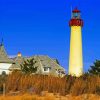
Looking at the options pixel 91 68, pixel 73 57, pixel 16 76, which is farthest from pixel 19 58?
pixel 16 76

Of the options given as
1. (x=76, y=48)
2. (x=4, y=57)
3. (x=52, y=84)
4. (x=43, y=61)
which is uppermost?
(x=76, y=48)

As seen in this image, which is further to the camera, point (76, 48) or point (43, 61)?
point (43, 61)

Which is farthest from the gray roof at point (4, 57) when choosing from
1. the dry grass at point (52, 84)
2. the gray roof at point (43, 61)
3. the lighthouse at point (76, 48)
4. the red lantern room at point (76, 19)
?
the dry grass at point (52, 84)

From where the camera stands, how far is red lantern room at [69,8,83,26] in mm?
82312

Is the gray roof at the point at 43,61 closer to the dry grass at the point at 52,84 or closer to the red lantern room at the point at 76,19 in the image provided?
the red lantern room at the point at 76,19

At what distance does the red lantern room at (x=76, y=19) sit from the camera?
82312mm

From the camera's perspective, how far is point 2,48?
84625 mm

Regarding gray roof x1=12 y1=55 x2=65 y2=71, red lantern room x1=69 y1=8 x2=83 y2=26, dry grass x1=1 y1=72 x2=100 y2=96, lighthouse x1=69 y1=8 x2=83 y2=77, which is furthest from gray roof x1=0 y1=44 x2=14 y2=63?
dry grass x1=1 y1=72 x2=100 y2=96

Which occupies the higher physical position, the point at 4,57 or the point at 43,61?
the point at 4,57

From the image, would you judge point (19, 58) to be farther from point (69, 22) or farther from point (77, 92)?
Answer: point (77, 92)

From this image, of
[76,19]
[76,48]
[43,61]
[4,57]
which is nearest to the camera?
[76,48]

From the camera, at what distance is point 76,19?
83.0m

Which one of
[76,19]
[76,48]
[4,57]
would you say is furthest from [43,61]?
[76,19]

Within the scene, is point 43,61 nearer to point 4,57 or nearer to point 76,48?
point 4,57
